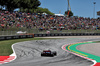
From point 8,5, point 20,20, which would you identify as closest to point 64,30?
point 20,20

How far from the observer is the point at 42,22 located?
47250 mm

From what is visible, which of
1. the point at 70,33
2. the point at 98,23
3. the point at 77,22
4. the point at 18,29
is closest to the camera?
the point at 18,29

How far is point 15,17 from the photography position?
43.4 metres

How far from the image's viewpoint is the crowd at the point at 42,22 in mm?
40750

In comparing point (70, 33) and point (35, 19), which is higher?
point (35, 19)

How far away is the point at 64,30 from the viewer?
48.7 metres

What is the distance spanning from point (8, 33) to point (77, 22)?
28717mm

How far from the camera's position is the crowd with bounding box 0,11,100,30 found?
40.8 metres

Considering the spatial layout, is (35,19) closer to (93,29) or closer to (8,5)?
(93,29)

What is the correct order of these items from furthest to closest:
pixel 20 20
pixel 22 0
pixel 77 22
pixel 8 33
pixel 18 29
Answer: pixel 22 0 < pixel 77 22 < pixel 20 20 < pixel 18 29 < pixel 8 33

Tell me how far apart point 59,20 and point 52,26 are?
5154 millimetres

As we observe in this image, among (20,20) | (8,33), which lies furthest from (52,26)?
(8,33)

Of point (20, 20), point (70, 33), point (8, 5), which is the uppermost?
point (8, 5)

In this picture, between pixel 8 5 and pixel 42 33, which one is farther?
pixel 8 5
